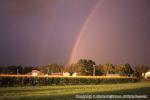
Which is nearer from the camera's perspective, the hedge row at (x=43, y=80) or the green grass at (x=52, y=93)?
the green grass at (x=52, y=93)

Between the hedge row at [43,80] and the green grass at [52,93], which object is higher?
the hedge row at [43,80]

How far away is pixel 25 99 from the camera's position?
71.1 feet

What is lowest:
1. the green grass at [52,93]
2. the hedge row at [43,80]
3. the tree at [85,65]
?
the green grass at [52,93]

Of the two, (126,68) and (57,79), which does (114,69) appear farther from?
(57,79)

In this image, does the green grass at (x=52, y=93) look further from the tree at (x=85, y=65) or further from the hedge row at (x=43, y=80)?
the tree at (x=85, y=65)

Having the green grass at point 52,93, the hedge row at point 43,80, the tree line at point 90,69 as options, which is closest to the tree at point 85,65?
the tree line at point 90,69

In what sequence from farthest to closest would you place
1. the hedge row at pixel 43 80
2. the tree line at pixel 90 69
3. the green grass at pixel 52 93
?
the tree line at pixel 90 69
the hedge row at pixel 43 80
the green grass at pixel 52 93

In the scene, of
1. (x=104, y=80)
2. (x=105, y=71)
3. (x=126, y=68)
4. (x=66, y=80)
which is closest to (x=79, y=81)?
(x=66, y=80)

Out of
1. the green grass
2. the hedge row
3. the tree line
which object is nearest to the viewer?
the green grass

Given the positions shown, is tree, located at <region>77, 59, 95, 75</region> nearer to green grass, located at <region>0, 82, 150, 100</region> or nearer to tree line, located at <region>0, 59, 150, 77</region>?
tree line, located at <region>0, 59, 150, 77</region>

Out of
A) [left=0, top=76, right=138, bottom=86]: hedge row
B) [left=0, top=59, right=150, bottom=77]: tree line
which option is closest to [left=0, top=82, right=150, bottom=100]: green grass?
[left=0, top=76, right=138, bottom=86]: hedge row

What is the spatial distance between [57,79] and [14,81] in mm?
12117

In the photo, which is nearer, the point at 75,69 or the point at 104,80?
the point at 104,80

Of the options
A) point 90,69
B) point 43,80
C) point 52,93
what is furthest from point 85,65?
point 52,93
